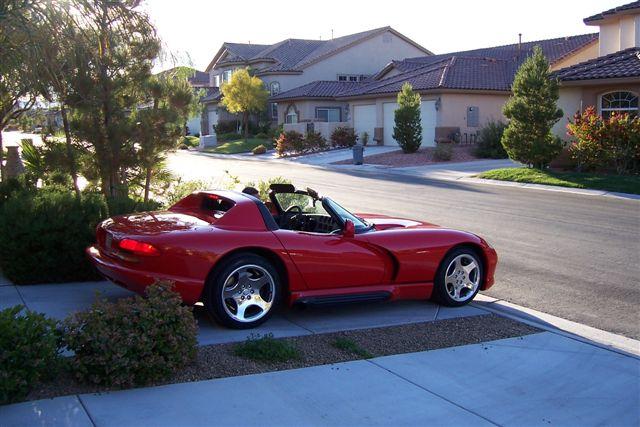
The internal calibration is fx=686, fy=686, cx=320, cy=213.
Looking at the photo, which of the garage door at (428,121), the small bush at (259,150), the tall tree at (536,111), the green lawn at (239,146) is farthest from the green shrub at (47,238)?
the green lawn at (239,146)

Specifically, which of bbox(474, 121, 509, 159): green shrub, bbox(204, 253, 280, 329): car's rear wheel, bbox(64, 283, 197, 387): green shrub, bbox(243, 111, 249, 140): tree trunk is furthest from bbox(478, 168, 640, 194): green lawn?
bbox(243, 111, 249, 140): tree trunk

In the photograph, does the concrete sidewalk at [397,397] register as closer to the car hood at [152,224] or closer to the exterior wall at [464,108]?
the car hood at [152,224]

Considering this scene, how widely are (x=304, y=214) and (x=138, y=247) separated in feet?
6.40

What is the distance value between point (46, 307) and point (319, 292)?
2626mm

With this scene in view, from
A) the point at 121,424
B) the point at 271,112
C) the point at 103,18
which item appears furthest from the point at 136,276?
the point at 271,112

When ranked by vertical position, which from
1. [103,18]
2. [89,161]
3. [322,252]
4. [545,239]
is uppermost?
[103,18]

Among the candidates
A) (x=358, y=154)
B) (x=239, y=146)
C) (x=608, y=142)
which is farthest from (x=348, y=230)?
(x=239, y=146)

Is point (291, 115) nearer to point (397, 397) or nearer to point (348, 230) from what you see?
point (348, 230)

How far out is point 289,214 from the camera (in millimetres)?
7270

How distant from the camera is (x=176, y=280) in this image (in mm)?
5871

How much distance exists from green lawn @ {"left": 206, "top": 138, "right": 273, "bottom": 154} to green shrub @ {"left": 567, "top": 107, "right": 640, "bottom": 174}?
86.4 ft

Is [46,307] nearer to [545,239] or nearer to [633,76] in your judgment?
[545,239]

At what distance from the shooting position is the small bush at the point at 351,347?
18.3 ft

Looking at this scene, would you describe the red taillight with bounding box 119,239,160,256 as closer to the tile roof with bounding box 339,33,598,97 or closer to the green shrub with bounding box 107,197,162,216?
the green shrub with bounding box 107,197,162,216
